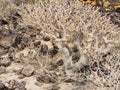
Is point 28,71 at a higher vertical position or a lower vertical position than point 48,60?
lower

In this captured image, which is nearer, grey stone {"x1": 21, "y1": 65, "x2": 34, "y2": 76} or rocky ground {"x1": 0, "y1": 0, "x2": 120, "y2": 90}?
rocky ground {"x1": 0, "y1": 0, "x2": 120, "y2": 90}

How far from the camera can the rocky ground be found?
8328mm

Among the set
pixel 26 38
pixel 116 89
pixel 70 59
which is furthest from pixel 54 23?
pixel 116 89

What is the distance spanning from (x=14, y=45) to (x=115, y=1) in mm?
3660

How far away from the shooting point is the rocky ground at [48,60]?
833 cm

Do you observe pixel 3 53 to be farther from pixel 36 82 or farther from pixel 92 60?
pixel 92 60

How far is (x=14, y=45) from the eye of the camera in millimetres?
11156

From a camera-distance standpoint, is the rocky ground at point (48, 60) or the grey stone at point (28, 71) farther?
the grey stone at point (28, 71)

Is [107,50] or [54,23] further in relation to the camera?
[54,23]

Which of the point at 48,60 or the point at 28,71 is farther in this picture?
the point at 48,60

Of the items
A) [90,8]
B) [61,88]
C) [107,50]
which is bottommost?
[61,88]

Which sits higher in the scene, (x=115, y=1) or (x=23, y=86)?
(x=115, y=1)

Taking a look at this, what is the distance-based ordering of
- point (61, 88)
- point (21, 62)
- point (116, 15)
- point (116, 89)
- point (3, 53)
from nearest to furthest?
1. point (116, 89)
2. point (61, 88)
3. point (21, 62)
4. point (3, 53)
5. point (116, 15)

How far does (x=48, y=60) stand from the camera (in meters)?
9.76
